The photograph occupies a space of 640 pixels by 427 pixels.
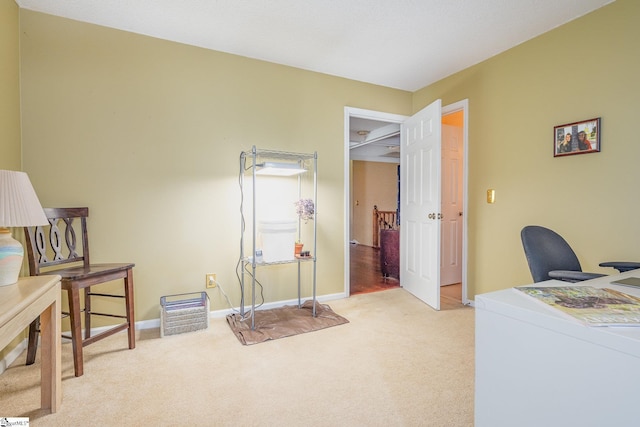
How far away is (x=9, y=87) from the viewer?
6.66 feet

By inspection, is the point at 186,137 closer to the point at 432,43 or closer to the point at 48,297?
the point at 48,297

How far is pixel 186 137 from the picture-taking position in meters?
2.68

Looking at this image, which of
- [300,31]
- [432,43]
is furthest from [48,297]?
[432,43]

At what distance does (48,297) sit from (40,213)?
1.35 feet

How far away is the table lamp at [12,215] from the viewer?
1357 mm

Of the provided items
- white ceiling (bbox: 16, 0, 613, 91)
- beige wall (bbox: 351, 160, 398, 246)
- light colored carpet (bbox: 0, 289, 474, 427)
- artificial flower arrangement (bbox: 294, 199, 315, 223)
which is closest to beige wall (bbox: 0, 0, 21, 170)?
white ceiling (bbox: 16, 0, 613, 91)

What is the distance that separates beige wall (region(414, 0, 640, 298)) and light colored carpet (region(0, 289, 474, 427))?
41.4 inches

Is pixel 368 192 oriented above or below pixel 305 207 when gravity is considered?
above

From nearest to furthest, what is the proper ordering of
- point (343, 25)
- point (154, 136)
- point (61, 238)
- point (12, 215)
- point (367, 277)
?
point (12, 215) → point (61, 238) → point (343, 25) → point (154, 136) → point (367, 277)

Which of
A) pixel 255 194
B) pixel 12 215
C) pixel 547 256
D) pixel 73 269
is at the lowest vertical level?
pixel 73 269

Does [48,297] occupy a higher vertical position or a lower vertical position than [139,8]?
lower

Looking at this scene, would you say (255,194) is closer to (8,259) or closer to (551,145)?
(8,259)

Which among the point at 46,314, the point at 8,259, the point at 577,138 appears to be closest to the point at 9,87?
the point at 8,259

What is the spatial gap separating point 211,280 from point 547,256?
8.29 feet
